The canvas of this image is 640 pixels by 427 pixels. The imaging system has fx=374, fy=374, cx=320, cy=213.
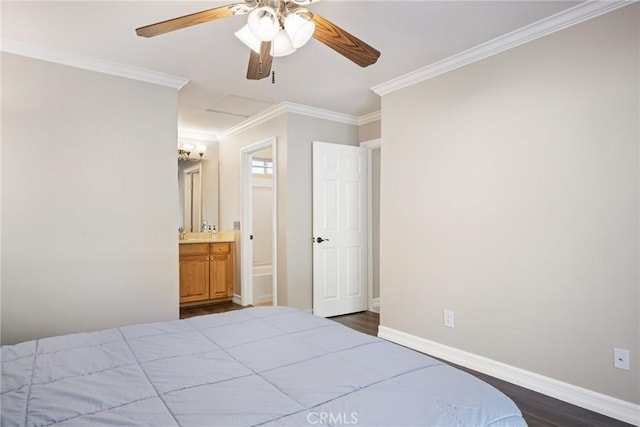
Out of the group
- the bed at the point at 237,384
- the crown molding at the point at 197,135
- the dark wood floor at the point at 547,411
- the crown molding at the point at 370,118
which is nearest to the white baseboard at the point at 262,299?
the crown molding at the point at 197,135

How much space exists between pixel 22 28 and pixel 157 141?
1.14 meters

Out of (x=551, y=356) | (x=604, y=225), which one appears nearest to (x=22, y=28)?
(x=604, y=225)

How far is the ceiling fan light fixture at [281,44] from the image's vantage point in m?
1.89

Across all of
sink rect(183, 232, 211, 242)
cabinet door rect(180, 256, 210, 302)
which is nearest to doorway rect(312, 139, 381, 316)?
cabinet door rect(180, 256, 210, 302)

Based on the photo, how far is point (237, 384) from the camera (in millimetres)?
1233

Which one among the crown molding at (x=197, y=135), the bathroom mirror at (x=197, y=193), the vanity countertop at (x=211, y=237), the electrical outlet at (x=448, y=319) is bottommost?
the electrical outlet at (x=448, y=319)

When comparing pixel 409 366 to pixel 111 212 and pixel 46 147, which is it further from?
pixel 46 147

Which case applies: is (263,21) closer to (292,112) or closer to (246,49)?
(246,49)

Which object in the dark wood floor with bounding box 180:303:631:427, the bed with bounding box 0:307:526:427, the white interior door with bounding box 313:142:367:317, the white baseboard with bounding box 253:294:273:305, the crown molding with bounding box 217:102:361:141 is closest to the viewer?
the bed with bounding box 0:307:526:427

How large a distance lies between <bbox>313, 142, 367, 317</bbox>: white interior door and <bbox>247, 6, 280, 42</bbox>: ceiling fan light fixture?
262 centimetres

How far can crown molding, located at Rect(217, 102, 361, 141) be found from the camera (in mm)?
4199

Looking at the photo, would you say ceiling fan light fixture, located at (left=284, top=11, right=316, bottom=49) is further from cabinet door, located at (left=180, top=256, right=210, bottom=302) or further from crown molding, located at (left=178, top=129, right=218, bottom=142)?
crown molding, located at (left=178, top=129, right=218, bottom=142)

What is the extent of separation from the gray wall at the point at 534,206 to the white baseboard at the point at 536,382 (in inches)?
1.8

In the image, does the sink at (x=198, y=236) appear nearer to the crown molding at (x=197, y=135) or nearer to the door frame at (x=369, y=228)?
the crown molding at (x=197, y=135)
